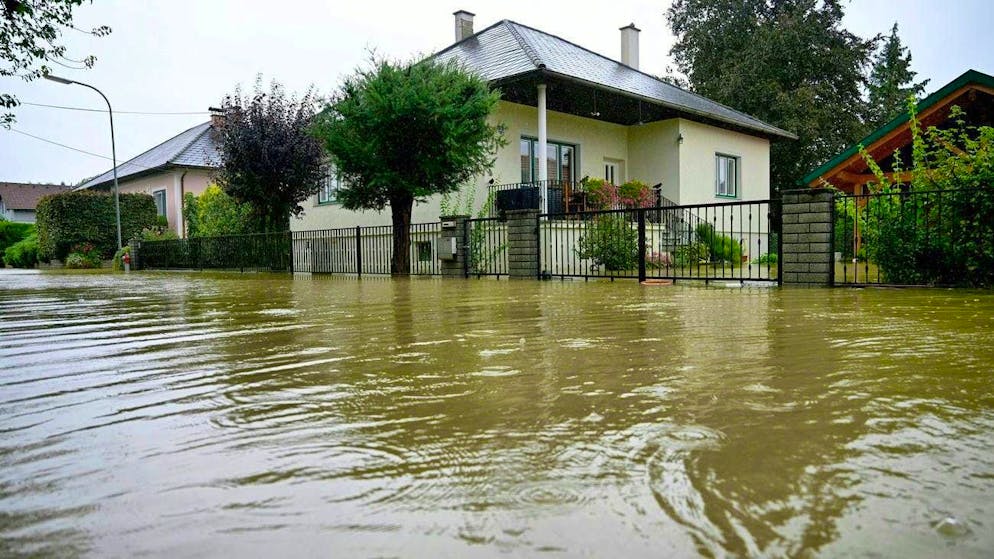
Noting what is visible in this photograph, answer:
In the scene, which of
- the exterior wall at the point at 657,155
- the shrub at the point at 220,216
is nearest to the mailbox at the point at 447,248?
the exterior wall at the point at 657,155

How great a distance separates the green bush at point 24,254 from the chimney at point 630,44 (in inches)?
1103

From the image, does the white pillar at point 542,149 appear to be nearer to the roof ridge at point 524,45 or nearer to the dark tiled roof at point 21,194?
the roof ridge at point 524,45

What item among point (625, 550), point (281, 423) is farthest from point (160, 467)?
point (625, 550)

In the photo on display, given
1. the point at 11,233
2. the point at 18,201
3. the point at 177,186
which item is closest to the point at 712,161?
the point at 177,186

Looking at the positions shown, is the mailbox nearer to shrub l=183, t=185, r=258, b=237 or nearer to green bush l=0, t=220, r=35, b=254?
shrub l=183, t=185, r=258, b=237

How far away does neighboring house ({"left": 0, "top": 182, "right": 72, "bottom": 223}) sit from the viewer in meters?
59.8

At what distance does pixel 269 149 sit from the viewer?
17.9 m

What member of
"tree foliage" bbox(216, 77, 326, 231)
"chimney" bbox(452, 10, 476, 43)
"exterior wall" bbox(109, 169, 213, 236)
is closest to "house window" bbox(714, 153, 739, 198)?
"chimney" bbox(452, 10, 476, 43)

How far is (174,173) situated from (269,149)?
15.4 metres

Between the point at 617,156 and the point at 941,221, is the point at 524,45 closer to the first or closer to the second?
the point at 617,156

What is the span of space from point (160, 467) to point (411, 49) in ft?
45.4

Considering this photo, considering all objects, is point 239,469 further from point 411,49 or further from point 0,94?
point 411,49

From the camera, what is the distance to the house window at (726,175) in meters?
22.4

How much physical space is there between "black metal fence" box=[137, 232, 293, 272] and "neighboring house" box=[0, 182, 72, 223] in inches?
1646
